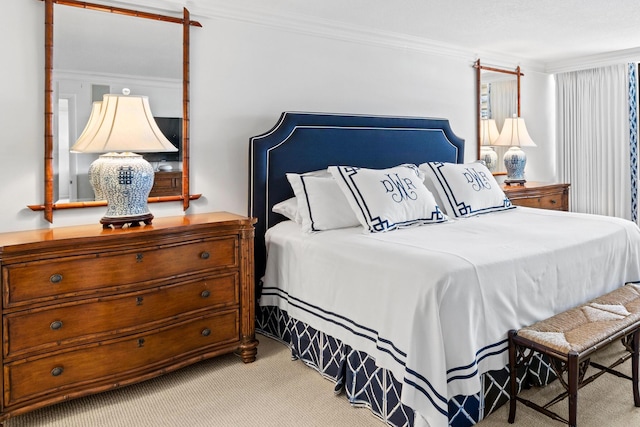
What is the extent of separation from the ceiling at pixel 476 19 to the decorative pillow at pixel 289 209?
1.34 meters

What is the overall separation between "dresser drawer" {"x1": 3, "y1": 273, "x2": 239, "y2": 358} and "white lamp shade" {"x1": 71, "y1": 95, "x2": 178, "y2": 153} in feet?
2.53

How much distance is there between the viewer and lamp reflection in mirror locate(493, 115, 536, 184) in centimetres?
476

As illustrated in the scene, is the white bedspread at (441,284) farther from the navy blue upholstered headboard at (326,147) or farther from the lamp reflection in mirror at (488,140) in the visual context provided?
the lamp reflection in mirror at (488,140)

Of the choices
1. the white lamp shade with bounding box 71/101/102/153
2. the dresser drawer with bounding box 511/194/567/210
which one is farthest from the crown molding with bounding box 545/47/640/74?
the white lamp shade with bounding box 71/101/102/153

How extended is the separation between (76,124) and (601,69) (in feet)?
17.2

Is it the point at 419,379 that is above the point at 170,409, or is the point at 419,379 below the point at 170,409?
above

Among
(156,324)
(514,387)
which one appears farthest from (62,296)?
(514,387)

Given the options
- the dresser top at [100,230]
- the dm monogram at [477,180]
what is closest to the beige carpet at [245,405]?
the dresser top at [100,230]

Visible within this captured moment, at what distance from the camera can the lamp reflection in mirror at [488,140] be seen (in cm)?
477

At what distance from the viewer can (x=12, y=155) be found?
245cm

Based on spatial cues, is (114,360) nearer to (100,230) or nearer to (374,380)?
(100,230)

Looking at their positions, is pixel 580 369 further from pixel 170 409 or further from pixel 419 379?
A: pixel 170 409

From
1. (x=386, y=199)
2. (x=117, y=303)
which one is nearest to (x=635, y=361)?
(x=386, y=199)

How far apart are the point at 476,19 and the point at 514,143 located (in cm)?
163
